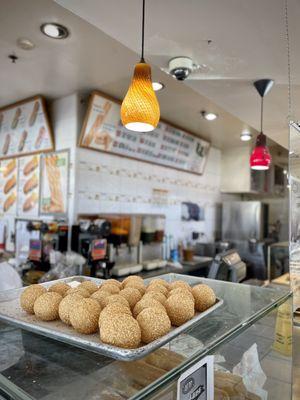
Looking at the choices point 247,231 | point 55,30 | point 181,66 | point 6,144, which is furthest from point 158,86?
point 247,231

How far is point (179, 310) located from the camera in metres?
0.84

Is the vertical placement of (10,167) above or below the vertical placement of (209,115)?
below

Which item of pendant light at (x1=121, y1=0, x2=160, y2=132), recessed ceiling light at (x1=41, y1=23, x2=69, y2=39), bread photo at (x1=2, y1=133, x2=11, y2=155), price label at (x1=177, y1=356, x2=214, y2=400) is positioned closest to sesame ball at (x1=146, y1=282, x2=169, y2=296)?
price label at (x1=177, y1=356, x2=214, y2=400)

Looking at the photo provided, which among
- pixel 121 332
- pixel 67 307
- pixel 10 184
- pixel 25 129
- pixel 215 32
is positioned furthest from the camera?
pixel 10 184

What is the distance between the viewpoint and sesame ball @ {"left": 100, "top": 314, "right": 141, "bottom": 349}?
681 millimetres

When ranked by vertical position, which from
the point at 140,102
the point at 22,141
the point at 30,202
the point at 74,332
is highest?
the point at 22,141

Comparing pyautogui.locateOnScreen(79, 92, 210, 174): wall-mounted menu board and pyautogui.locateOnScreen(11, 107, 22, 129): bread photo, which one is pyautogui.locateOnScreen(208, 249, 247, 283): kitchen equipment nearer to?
pyautogui.locateOnScreen(79, 92, 210, 174): wall-mounted menu board

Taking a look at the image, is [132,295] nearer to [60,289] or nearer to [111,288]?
[111,288]

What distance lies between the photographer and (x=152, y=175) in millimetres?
4301

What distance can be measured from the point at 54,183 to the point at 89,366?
2811mm

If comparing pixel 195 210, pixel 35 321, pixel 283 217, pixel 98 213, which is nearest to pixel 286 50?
pixel 35 321

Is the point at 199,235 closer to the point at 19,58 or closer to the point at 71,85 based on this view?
the point at 71,85

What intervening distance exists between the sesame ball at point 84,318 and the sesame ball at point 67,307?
18 mm

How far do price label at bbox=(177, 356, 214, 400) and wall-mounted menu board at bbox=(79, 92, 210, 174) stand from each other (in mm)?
2722
